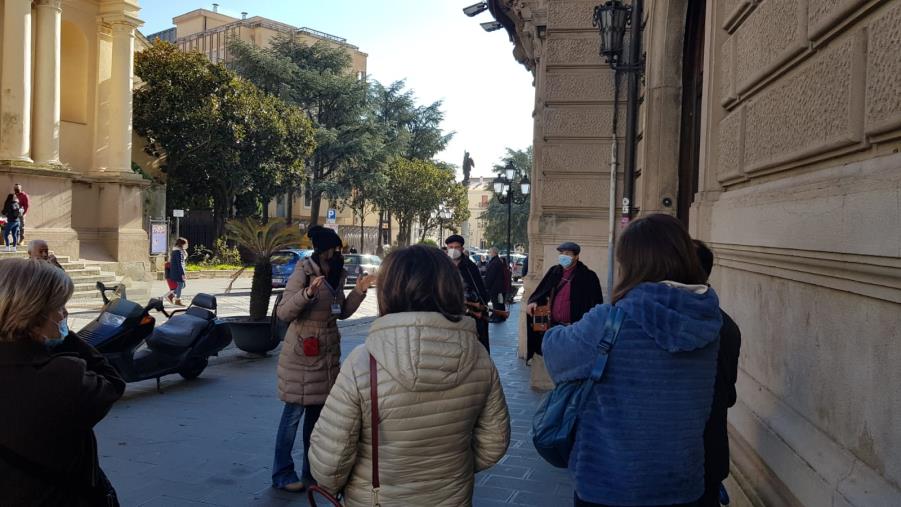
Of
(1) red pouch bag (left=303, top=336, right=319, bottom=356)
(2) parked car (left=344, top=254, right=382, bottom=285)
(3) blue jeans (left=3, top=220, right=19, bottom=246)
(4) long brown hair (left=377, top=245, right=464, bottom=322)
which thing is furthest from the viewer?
(2) parked car (left=344, top=254, right=382, bottom=285)

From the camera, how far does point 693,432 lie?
7.79 feet

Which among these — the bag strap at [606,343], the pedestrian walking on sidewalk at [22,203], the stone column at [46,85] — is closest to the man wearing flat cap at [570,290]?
the bag strap at [606,343]

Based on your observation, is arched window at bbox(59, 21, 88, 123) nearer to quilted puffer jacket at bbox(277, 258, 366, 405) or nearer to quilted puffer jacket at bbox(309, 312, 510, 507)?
quilted puffer jacket at bbox(277, 258, 366, 405)

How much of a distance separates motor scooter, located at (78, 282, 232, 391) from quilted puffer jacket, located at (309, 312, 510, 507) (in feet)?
18.5

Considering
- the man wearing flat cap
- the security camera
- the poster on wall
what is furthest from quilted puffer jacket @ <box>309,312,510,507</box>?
the poster on wall

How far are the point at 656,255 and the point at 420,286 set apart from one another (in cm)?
79

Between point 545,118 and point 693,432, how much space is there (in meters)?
8.08

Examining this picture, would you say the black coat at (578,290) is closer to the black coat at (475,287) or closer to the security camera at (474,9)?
the black coat at (475,287)

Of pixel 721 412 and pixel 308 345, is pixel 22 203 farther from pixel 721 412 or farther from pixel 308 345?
pixel 721 412

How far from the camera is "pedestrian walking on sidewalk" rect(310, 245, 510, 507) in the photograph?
2.41 metres

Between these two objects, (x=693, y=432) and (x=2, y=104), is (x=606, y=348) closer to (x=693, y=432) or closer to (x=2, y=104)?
(x=693, y=432)

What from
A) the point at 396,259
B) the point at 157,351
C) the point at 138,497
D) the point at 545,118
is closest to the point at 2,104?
the point at 157,351

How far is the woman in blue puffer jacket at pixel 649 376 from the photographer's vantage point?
2270 millimetres

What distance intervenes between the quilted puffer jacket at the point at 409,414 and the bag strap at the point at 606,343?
1.51 ft
